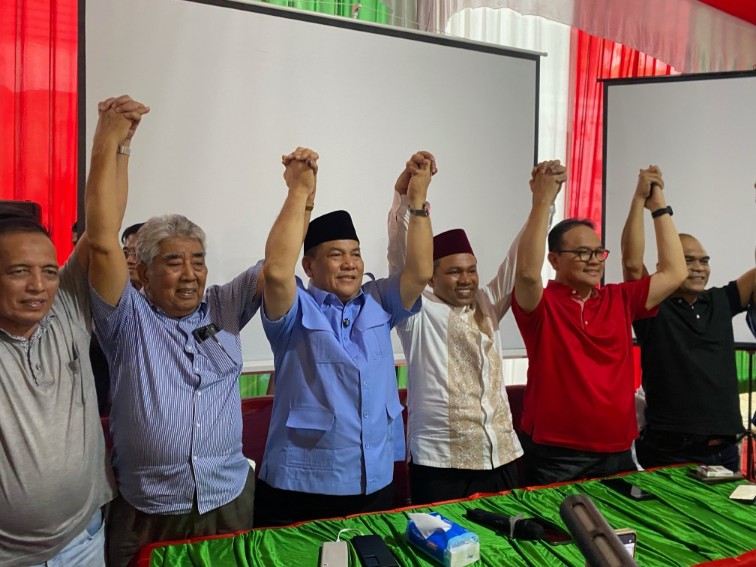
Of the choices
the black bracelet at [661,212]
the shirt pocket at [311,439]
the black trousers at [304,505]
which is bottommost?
the black trousers at [304,505]

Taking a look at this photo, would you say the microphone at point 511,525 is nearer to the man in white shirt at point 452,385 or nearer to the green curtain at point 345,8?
the man in white shirt at point 452,385

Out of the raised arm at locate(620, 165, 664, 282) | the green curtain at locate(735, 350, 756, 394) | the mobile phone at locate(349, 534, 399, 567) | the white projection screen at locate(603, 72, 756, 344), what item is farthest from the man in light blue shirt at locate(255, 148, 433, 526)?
the green curtain at locate(735, 350, 756, 394)

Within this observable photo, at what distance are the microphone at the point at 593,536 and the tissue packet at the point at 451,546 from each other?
2.80 feet

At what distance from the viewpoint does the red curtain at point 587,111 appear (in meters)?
4.67

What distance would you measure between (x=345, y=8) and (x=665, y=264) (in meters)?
2.13

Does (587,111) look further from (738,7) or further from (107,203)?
(107,203)

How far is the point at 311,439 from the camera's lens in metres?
1.88

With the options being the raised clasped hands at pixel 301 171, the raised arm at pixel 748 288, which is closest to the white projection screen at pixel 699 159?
the raised arm at pixel 748 288

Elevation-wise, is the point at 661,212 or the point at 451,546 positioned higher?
the point at 661,212

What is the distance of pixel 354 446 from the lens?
1890mm

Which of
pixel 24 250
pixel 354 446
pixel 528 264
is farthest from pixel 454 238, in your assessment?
pixel 24 250

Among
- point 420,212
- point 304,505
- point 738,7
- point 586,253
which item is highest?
point 738,7

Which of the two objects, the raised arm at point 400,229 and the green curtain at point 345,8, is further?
the green curtain at point 345,8

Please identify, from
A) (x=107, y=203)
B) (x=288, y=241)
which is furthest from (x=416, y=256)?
(x=107, y=203)
